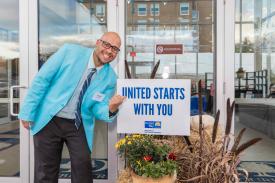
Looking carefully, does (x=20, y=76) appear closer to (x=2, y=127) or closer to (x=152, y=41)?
(x=2, y=127)

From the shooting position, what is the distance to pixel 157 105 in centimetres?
235

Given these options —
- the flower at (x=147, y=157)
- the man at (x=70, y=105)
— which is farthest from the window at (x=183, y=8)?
the flower at (x=147, y=157)

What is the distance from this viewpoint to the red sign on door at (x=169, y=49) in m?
3.31

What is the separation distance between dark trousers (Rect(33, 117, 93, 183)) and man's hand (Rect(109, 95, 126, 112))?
28cm

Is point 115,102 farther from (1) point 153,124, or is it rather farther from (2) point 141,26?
(2) point 141,26

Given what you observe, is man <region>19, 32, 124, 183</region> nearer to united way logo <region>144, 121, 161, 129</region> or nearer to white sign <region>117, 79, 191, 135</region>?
white sign <region>117, 79, 191, 135</region>

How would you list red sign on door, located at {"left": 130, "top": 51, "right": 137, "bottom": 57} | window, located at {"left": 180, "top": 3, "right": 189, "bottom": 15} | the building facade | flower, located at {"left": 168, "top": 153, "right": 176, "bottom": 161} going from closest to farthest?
flower, located at {"left": 168, "top": 153, "right": 176, "bottom": 161}, the building facade, red sign on door, located at {"left": 130, "top": 51, "right": 137, "bottom": 57}, window, located at {"left": 180, "top": 3, "right": 189, "bottom": 15}

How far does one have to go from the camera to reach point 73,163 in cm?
252

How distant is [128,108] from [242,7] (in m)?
1.67

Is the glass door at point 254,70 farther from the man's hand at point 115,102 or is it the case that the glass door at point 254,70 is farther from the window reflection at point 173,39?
the man's hand at point 115,102

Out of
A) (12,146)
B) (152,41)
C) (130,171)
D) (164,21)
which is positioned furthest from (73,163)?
(164,21)

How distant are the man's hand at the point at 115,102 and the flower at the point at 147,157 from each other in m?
0.24

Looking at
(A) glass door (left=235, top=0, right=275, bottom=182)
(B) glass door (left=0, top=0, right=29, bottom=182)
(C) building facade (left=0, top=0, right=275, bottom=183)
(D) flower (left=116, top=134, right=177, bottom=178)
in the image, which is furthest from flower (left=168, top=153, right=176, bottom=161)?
(B) glass door (left=0, top=0, right=29, bottom=182)

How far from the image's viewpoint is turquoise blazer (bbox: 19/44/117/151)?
242 centimetres
